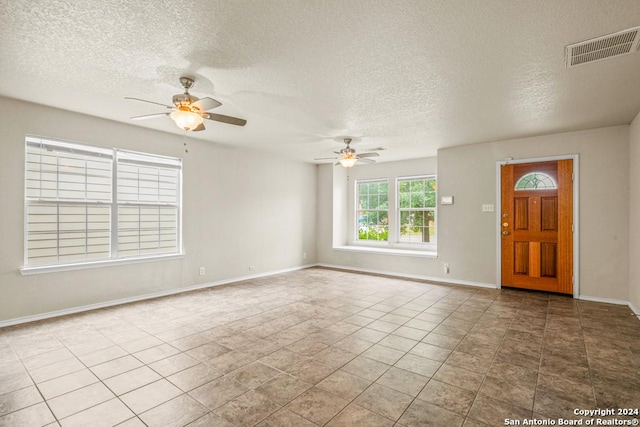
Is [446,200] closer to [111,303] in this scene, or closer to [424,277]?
[424,277]

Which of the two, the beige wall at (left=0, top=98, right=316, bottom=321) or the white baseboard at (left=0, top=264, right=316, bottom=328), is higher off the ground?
the beige wall at (left=0, top=98, right=316, bottom=321)

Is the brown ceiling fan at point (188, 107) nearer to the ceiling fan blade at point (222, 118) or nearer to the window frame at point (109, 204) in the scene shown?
the ceiling fan blade at point (222, 118)

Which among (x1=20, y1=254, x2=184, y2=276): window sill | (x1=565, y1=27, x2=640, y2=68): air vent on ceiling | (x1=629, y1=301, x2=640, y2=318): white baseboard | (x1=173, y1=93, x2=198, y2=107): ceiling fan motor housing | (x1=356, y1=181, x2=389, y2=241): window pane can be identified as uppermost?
(x1=565, y1=27, x2=640, y2=68): air vent on ceiling

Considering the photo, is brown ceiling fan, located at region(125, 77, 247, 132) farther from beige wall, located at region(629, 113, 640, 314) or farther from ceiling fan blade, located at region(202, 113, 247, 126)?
beige wall, located at region(629, 113, 640, 314)

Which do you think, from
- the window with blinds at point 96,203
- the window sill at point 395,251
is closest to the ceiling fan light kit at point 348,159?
the window sill at point 395,251

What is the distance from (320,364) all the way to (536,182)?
4741mm

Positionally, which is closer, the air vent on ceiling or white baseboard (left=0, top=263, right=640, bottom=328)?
the air vent on ceiling

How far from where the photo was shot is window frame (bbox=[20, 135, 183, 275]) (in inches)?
151

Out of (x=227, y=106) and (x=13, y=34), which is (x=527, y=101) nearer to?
(x=227, y=106)

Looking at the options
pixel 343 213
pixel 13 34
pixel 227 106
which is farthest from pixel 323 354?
pixel 343 213

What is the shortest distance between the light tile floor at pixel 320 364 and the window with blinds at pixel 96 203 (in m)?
0.89

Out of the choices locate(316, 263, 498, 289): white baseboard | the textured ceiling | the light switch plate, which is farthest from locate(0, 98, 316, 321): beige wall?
the light switch plate

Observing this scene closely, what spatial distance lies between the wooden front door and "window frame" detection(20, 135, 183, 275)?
5612 mm

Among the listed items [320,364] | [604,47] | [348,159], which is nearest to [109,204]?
[348,159]
